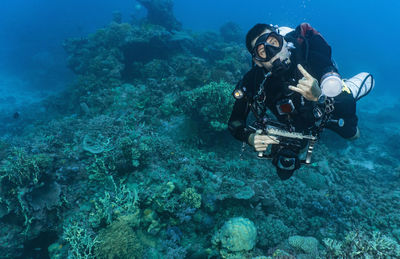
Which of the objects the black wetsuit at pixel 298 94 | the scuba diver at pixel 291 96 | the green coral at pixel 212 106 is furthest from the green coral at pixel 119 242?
→ the green coral at pixel 212 106

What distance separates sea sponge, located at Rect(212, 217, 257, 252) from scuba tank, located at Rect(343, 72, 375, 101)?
320 centimetres

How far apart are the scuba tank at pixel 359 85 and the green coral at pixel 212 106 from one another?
4.34 m

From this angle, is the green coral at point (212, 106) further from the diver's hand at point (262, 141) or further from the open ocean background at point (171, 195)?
the diver's hand at point (262, 141)

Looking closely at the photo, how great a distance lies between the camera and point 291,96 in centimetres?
257

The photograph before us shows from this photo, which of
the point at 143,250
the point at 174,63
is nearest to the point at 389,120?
the point at 174,63

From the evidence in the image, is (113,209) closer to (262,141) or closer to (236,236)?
(236,236)

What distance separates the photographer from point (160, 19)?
1981 cm

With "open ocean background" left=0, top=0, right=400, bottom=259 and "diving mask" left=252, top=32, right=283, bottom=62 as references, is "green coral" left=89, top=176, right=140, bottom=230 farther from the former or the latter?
"diving mask" left=252, top=32, right=283, bottom=62

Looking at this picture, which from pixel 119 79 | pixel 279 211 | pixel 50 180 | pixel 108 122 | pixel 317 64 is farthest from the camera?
pixel 119 79

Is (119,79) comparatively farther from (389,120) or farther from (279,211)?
(389,120)

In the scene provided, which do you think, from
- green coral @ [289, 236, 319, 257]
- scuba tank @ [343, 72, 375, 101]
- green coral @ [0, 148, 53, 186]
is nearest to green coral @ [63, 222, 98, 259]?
green coral @ [0, 148, 53, 186]

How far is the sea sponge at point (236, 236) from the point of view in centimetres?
416

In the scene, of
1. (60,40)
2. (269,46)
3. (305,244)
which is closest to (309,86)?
(269,46)

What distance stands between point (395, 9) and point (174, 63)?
177 metres
